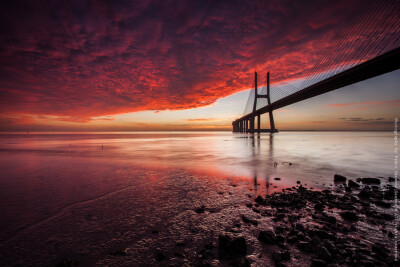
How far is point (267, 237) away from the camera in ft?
11.7

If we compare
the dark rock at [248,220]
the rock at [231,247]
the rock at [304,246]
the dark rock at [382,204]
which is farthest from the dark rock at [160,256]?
the dark rock at [382,204]

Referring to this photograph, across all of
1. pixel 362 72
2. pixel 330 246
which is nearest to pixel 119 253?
pixel 330 246

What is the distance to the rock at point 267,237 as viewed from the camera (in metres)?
3.52

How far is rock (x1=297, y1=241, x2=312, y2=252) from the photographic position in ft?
10.7

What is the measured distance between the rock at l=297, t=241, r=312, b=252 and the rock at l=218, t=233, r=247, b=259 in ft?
3.51

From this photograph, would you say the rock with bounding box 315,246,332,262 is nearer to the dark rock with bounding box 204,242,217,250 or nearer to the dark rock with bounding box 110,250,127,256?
the dark rock with bounding box 204,242,217,250

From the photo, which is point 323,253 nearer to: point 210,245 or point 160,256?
point 210,245

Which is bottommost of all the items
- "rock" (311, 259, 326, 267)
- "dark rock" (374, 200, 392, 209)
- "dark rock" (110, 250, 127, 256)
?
"dark rock" (374, 200, 392, 209)

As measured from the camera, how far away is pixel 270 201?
549cm

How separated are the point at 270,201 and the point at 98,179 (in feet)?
26.4

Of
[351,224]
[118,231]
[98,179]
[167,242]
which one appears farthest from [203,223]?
[98,179]

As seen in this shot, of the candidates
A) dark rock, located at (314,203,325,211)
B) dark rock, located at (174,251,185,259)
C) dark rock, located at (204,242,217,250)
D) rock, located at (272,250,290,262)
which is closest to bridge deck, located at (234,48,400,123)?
dark rock, located at (314,203,325,211)

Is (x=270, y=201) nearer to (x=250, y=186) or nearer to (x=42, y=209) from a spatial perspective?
(x=250, y=186)

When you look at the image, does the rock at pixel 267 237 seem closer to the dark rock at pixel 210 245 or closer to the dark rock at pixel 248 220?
the dark rock at pixel 248 220
